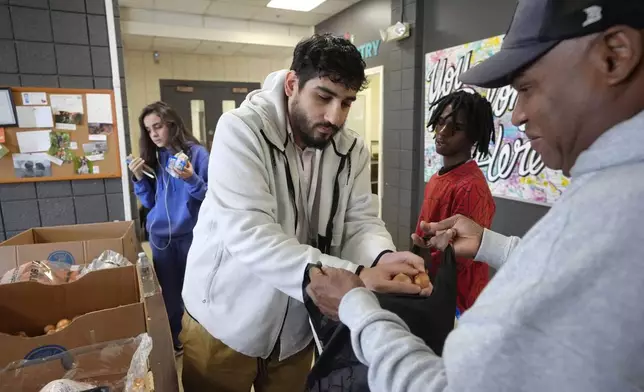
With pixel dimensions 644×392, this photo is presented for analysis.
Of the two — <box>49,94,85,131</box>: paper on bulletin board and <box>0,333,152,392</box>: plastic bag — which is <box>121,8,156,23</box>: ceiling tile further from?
<box>0,333,152,392</box>: plastic bag

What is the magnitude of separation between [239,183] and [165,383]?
55cm

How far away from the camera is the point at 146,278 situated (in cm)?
158

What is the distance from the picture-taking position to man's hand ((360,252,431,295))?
0.83 meters

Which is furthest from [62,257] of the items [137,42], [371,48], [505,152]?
[137,42]

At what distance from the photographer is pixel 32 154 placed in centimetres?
248

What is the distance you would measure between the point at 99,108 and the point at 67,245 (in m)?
1.36

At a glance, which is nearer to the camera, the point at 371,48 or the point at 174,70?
the point at 371,48

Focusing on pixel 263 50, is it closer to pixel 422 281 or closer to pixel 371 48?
pixel 371 48

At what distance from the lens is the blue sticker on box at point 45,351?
0.99m

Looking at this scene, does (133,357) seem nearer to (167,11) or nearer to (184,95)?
(167,11)

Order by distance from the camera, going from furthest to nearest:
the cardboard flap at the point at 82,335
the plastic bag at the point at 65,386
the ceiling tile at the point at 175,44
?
the ceiling tile at the point at 175,44, the cardboard flap at the point at 82,335, the plastic bag at the point at 65,386

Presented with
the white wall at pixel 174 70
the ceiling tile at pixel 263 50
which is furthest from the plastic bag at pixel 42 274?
the ceiling tile at pixel 263 50

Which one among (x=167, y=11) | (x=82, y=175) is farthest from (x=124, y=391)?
(x=167, y=11)

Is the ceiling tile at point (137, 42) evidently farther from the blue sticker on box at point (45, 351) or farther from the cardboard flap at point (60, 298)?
the blue sticker on box at point (45, 351)
